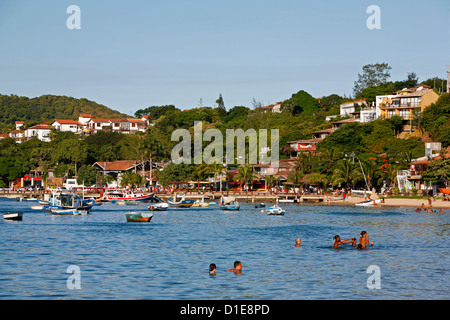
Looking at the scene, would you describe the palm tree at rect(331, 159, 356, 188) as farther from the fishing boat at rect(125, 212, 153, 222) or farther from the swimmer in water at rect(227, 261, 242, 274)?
the swimmer in water at rect(227, 261, 242, 274)

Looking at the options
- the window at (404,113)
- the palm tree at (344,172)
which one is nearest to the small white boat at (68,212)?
the palm tree at (344,172)

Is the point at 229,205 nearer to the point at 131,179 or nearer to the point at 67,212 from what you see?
the point at 67,212

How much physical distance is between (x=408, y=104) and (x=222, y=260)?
121203 millimetres

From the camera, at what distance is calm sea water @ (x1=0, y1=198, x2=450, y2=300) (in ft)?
102

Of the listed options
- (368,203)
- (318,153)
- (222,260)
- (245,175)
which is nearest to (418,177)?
(368,203)

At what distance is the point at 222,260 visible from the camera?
43125 millimetres

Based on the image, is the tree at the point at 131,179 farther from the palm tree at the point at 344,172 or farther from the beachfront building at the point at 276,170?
the palm tree at the point at 344,172

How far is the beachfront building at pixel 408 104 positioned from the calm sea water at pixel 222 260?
8004 cm

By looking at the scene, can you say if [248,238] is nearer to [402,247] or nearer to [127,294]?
[402,247]

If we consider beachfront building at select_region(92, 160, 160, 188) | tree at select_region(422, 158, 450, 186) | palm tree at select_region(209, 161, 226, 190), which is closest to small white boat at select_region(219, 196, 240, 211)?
palm tree at select_region(209, 161, 226, 190)

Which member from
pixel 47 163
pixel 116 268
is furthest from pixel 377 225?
pixel 47 163

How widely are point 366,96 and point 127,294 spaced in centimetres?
15514

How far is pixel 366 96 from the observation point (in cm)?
17562

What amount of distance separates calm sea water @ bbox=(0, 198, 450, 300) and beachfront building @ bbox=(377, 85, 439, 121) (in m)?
80.0
